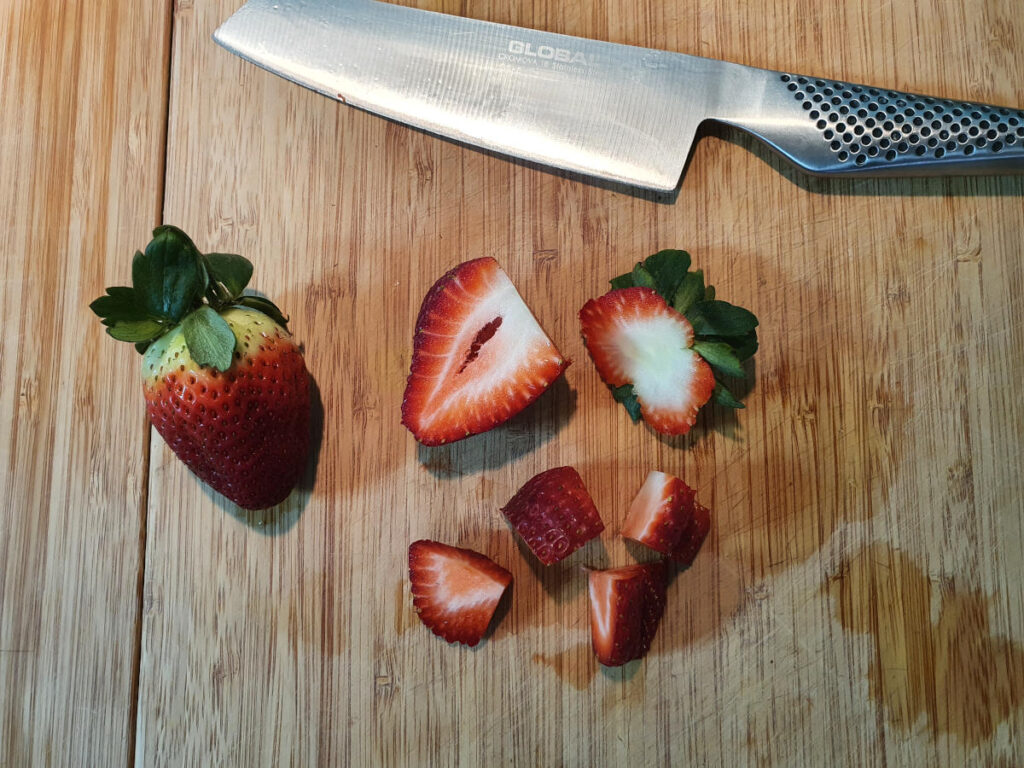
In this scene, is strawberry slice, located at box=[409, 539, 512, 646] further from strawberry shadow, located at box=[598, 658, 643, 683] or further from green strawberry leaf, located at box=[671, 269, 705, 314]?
green strawberry leaf, located at box=[671, 269, 705, 314]

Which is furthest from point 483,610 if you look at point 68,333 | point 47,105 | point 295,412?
point 47,105

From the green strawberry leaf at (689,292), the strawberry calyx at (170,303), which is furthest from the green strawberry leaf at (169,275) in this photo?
the green strawberry leaf at (689,292)

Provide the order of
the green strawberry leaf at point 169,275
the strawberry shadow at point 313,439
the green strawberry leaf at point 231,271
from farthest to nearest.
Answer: the strawberry shadow at point 313,439, the green strawberry leaf at point 231,271, the green strawberry leaf at point 169,275

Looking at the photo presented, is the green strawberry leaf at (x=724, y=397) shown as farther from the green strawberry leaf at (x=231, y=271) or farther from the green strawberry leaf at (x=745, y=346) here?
the green strawberry leaf at (x=231, y=271)

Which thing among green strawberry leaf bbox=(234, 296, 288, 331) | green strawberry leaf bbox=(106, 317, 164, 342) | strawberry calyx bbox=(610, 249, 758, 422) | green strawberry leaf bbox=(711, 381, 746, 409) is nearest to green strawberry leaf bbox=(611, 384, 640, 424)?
strawberry calyx bbox=(610, 249, 758, 422)

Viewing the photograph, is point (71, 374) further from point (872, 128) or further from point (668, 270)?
point (872, 128)

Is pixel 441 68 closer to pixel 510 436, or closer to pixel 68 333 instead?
pixel 510 436

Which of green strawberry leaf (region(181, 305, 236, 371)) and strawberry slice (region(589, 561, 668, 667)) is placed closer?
green strawberry leaf (region(181, 305, 236, 371))

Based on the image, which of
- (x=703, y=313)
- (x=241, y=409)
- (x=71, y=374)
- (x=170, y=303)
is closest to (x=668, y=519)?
(x=703, y=313)
